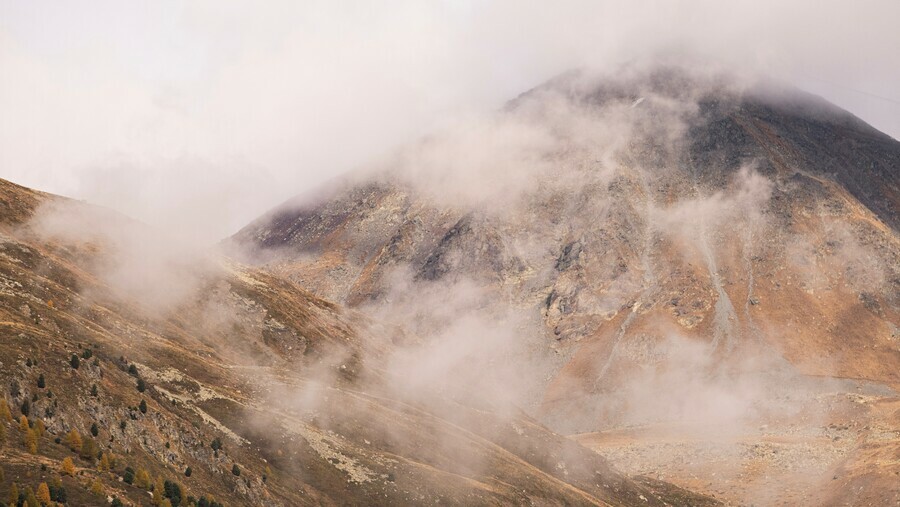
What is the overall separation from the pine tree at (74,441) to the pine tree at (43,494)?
914 centimetres

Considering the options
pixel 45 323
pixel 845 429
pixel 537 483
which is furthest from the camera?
pixel 845 429

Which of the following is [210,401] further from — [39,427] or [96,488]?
[96,488]

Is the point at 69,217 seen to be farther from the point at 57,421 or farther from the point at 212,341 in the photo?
the point at 57,421

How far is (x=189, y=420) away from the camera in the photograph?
75375mm

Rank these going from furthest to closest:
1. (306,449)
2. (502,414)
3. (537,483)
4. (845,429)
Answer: (845,429) < (502,414) < (537,483) < (306,449)

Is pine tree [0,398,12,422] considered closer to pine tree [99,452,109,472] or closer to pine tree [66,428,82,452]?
pine tree [66,428,82,452]

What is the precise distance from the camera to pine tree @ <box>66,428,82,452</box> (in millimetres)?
56469

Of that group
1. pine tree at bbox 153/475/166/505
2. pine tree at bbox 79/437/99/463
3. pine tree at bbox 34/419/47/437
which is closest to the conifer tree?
pine tree at bbox 34/419/47/437

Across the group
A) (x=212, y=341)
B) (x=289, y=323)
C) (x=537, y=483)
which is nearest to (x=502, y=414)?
(x=537, y=483)

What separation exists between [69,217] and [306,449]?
64.1 metres

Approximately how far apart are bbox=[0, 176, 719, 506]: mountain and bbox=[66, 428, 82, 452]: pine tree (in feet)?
0.50

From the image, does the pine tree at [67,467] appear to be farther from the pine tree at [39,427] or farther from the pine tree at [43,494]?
the pine tree at [39,427]

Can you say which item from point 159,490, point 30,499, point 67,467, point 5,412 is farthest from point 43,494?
point 159,490

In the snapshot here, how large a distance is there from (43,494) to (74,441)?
32.8 feet
